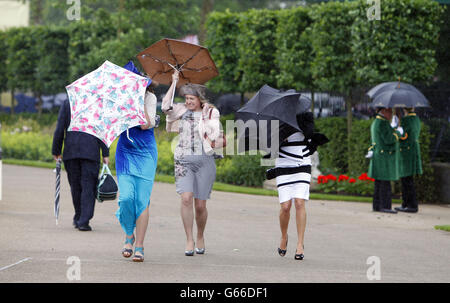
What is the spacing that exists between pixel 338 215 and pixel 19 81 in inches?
782

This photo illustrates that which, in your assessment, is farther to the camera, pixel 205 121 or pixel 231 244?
pixel 231 244

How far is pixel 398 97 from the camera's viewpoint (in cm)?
1242

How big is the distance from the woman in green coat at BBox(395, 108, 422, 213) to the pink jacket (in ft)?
18.6

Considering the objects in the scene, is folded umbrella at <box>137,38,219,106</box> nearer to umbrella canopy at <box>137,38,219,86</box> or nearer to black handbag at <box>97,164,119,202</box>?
umbrella canopy at <box>137,38,219,86</box>

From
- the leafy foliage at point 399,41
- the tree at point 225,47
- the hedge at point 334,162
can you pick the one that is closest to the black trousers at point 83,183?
the hedge at point 334,162

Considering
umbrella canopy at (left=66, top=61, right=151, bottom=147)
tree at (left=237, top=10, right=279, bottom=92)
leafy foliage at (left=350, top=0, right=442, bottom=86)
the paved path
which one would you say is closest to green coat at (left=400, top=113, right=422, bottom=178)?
the paved path

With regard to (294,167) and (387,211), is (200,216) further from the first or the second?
(387,211)

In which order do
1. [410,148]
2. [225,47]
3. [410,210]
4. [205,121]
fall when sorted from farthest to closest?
[225,47] → [410,148] → [410,210] → [205,121]

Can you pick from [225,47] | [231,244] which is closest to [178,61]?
[231,244]

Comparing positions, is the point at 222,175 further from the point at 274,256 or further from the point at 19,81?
the point at 19,81

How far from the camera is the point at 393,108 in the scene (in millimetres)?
12992

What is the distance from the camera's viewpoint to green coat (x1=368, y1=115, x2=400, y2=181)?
12.7 m

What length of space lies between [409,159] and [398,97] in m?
1.17
